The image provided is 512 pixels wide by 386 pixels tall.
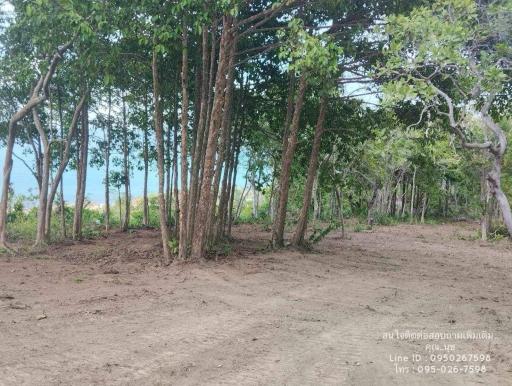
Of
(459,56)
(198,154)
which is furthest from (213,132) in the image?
(459,56)

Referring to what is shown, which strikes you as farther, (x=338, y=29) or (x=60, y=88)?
(x=60, y=88)

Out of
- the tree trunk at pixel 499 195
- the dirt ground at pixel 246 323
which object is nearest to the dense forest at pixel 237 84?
the tree trunk at pixel 499 195

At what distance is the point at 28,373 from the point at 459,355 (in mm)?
4108

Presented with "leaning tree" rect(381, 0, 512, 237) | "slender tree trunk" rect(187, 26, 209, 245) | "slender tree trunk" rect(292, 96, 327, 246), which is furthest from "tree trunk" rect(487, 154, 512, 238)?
"slender tree trunk" rect(292, 96, 327, 246)

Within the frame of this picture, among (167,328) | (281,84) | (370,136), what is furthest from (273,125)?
(167,328)

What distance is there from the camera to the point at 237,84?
13.7m

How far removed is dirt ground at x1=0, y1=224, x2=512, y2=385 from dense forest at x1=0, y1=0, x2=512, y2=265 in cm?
171

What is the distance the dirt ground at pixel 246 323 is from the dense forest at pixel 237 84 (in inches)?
67.2

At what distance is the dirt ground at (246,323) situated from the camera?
4.33m

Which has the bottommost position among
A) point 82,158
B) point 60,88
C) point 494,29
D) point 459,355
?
point 459,355

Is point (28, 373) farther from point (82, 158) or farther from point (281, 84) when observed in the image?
point (82, 158)

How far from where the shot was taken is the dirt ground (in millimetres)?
4328

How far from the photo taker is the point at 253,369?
4395 mm

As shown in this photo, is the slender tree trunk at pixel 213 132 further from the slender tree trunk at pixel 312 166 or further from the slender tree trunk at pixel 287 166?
the slender tree trunk at pixel 312 166
